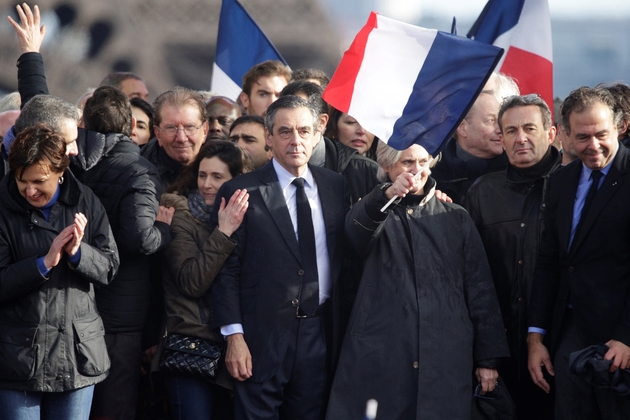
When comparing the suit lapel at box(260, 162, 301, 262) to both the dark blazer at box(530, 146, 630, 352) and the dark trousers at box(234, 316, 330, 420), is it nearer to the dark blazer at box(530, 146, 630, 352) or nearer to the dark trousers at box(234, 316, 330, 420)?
the dark trousers at box(234, 316, 330, 420)

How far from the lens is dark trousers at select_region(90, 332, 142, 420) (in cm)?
524

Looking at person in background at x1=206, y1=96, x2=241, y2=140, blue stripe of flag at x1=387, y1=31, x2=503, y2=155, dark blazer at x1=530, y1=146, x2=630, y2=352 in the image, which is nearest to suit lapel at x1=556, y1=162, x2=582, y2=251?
dark blazer at x1=530, y1=146, x2=630, y2=352

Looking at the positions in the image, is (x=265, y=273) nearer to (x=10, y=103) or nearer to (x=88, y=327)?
(x=88, y=327)

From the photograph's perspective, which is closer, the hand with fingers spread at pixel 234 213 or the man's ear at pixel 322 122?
the hand with fingers spread at pixel 234 213

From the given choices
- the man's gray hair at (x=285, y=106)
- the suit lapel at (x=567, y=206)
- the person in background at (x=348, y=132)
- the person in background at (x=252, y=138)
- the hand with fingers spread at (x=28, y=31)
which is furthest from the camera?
the person in background at (x=348, y=132)

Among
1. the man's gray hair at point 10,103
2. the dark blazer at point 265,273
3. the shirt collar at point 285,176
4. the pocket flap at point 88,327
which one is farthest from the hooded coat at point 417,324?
the man's gray hair at point 10,103

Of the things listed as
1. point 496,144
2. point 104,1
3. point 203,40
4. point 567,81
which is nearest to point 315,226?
point 496,144

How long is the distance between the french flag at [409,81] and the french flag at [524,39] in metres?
2.59

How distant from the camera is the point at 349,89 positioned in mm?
5145

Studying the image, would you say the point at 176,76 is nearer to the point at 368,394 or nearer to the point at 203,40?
the point at 203,40

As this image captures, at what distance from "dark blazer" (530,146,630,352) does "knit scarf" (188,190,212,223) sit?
1895 mm

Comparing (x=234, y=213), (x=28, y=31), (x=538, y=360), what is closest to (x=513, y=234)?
(x=538, y=360)

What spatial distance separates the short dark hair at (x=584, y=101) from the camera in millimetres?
4992

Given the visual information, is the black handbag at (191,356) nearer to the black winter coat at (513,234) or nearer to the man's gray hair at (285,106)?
the man's gray hair at (285,106)
